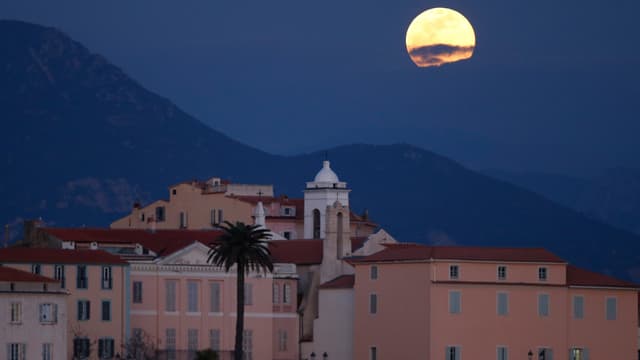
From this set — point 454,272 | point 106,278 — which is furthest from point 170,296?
point 454,272

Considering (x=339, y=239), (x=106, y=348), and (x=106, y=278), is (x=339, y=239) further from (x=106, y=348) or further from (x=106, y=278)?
(x=106, y=348)

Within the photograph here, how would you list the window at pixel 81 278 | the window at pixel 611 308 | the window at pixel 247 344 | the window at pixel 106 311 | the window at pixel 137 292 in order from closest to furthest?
the window at pixel 81 278
the window at pixel 106 311
the window at pixel 137 292
the window at pixel 611 308
the window at pixel 247 344

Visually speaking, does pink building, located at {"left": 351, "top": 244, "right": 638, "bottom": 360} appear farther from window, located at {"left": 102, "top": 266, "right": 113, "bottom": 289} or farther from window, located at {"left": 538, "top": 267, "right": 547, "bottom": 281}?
window, located at {"left": 102, "top": 266, "right": 113, "bottom": 289}

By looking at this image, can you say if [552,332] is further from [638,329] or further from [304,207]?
[304,207]

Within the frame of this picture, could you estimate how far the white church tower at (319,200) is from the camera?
13112 cm

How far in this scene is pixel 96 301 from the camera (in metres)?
104

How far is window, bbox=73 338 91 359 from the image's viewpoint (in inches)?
3994

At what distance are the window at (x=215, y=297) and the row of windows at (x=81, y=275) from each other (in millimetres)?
7963

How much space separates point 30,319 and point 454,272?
24185 millimetres

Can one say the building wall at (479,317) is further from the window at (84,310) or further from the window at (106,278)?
the window at (84,310)

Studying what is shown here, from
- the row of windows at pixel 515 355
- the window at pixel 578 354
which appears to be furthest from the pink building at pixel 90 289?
the window at pixel 578 354

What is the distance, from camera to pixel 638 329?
112 m

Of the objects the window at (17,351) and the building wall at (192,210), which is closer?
the window at (17,351)

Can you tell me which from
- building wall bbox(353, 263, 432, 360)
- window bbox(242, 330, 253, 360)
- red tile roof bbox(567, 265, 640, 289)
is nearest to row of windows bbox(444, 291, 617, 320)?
red tile roof bbox(567, 265, 640, 289)
